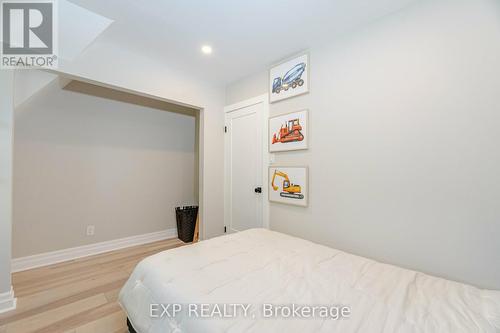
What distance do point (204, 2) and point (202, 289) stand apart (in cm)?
198

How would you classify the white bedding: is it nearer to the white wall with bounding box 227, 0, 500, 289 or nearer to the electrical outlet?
the white wall with bounding box 227, 0, 500, 289

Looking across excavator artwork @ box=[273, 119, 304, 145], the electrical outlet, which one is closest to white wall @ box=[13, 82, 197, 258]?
the electrical outlet

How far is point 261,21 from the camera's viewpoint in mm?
1755

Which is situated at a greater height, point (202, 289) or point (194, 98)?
point (194, 98)

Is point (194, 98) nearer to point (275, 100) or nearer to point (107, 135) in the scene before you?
point (275, 100)

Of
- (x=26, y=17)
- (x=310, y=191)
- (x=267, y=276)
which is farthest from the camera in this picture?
(x=310, y=191)

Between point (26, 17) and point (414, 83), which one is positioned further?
point (26, 17)

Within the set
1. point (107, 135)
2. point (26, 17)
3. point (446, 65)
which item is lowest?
point (107, 135)

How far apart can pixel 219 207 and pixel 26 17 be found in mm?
2678

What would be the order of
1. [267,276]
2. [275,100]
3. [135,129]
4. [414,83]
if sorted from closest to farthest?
1. [267,276]
2. [414,83]
3. [275,100]
4. [135,129]

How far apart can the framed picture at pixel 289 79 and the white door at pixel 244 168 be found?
0.88 feet

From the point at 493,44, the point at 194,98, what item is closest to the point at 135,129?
the point at 194,98

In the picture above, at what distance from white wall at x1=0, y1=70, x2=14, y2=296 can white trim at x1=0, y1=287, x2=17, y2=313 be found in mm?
19

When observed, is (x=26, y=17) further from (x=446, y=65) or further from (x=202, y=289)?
(x=446, y=65)
